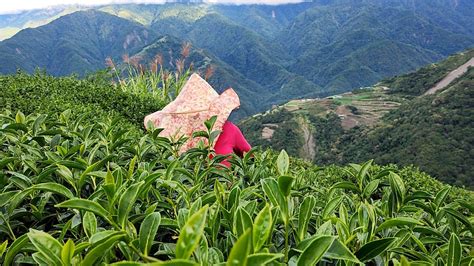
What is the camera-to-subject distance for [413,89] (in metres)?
94.9

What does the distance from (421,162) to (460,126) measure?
12.9 meters

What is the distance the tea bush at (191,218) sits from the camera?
2.81 ft

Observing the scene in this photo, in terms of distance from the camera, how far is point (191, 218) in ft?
2.12

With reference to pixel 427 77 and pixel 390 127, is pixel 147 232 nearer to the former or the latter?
pixel 390 127

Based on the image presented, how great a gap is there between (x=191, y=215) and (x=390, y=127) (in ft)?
228

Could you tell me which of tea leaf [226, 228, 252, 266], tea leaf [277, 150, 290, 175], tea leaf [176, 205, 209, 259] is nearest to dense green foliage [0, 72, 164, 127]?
tea leaf [277, 150, 290, 175]

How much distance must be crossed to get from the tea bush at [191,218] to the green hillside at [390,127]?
49.9 m

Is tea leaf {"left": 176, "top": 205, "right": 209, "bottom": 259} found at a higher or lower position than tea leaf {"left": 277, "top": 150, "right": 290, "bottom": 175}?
higher

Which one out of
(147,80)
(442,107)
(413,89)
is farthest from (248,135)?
(147,80)

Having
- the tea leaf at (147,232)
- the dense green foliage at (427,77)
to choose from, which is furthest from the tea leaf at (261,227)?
the dense green foliage at (427,77)

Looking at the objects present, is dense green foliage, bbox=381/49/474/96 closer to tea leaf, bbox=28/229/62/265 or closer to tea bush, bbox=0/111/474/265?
tea bush, bbox=0/111/474/265

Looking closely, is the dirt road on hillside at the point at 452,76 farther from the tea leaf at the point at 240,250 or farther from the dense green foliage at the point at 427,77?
the tea leaf at the point at 240,250

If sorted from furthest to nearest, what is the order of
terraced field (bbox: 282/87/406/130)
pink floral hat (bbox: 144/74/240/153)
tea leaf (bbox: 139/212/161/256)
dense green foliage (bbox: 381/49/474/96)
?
dense green foliage (bbox: 381/49/474/96)
terraced field (bbox: 282/87/406/130)
pink floral hat (bbox: 144/74/240/153)
tea leaf (bbox: 139/212/161/256)

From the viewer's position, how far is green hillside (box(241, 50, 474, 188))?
5475 cm
